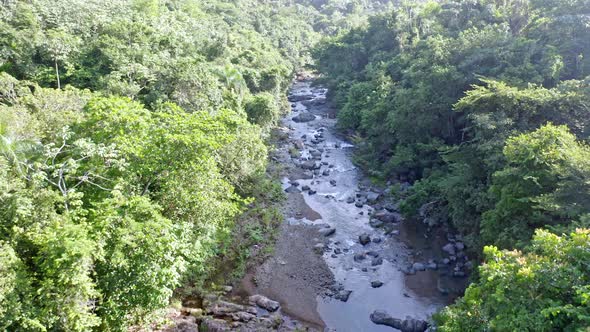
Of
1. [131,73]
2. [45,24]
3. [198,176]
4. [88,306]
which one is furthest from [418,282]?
[45,24]

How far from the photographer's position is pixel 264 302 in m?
21.0

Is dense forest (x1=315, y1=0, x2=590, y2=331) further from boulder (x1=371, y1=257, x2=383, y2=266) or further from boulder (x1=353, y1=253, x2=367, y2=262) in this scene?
boulder (x1=353, y1=253, x2=367, y2=262)

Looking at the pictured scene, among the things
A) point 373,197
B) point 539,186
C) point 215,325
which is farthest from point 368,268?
point 539,186

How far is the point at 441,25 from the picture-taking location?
4556cm

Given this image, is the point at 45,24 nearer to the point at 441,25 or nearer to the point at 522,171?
the point at 522,171

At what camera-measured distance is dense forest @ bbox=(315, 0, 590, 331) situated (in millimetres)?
11500

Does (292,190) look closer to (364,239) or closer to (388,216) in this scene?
(388,216)

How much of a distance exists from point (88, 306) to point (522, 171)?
19105 mm

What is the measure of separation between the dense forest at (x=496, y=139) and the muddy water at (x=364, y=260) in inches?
87.6

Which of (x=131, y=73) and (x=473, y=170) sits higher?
(x=131, y=73)

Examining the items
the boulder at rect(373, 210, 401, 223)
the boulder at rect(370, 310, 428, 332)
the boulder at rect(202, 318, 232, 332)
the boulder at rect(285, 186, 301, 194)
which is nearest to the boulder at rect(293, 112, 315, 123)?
the boulder at rect(285, 186, 301, 194)

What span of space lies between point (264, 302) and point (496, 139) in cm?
1614

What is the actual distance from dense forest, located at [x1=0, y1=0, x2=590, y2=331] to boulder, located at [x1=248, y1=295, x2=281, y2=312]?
7.13ft

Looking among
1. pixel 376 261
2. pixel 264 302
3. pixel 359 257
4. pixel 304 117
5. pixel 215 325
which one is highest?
pixel 215 325
